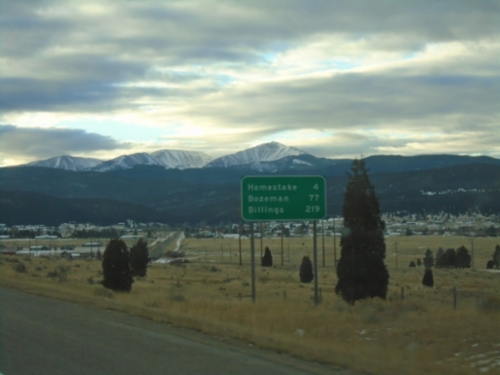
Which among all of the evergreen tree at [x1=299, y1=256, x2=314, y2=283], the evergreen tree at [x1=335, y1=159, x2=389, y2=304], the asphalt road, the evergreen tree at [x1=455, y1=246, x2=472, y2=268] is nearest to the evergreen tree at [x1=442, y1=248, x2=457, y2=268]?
the evergreen tree at [x1=455, y1=246, x2=472, y2=268]

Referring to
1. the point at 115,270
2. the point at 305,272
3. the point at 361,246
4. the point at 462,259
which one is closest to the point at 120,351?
the point at 361,246

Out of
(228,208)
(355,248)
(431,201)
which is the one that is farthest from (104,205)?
(355,248)

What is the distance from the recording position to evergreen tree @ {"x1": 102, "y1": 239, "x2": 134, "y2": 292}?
36812 mm

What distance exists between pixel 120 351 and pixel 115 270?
2662 cm

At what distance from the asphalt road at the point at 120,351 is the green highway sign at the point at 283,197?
286 inches

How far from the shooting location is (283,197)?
21.8 m

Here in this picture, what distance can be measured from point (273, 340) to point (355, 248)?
17.3 metres

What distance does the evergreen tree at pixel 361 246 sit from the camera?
2881 cm

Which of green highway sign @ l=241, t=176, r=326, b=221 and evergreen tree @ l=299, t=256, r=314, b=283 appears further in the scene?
evergreen tree @ l=299, t=256, r=314, b=283

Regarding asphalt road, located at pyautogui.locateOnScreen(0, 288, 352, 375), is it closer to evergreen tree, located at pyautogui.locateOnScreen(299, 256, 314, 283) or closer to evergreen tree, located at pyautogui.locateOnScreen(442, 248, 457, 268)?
evergreen tree, located at pyautogui.locateOnScreen(299, 256, 314, 283)

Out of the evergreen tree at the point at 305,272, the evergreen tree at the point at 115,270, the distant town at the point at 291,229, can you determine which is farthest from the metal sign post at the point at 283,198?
the distant town at the point at 291,229

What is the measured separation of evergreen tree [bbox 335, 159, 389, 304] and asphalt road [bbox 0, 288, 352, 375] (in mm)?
15240

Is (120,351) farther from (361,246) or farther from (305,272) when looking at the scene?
(305,272)

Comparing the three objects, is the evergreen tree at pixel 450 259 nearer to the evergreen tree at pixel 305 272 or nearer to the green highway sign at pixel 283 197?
the evergreen tree at pixel 305 272
